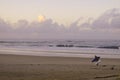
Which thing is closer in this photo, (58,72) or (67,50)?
(58,72)

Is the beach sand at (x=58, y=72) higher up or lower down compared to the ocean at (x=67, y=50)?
higher up

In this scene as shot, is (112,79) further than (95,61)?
No

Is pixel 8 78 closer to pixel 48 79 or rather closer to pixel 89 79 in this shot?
pixel 48 79

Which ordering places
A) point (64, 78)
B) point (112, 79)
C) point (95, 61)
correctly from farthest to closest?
point (95, 61) < point (64, 78) < point (112, 79)

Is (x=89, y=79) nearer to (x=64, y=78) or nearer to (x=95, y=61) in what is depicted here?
(x=64, y=78)

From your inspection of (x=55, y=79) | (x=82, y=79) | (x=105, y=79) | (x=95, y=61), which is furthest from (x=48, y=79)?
(x=95, y=61)

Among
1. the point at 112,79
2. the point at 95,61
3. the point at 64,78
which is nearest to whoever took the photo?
the point at 112,79

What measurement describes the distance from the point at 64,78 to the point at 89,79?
129 centimetres

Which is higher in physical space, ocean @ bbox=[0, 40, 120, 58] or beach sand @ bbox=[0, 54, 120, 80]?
beach sand @ bbox=[0, 54, 120, 80]

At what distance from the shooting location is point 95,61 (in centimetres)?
2273

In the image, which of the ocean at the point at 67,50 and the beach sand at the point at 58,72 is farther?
the ocean at the point at 67,50

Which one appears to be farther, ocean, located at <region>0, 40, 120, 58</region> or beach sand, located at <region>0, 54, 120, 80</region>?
ocean, located at <region>0, 40, 120, 58</region>

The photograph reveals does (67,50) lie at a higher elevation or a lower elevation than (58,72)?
lower

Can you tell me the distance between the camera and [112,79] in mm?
13531
